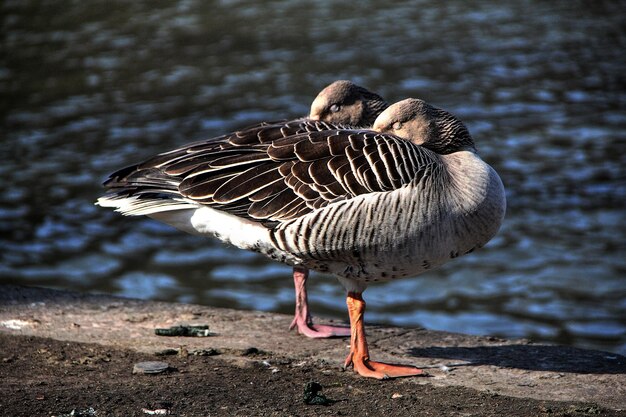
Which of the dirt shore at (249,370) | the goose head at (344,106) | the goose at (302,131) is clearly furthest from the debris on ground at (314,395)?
the goose head at (344,106)

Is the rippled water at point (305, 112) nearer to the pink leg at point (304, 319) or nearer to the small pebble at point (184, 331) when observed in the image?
the pink leg at point (304, 319)

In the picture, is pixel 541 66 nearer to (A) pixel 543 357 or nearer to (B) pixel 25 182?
(B) pixel 25 182

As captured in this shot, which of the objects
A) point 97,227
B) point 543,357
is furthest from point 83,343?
point 97,227

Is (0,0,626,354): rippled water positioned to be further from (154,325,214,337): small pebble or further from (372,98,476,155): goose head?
(372,98,476,155): goose head

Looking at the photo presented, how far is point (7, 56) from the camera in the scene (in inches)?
544

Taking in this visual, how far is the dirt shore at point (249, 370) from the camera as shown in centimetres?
448

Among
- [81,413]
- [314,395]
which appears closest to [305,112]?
[314,395]

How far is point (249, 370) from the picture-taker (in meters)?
4.94

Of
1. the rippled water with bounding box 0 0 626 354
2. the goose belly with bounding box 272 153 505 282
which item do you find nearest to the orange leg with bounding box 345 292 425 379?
the goose belly with bounding box 272 153 505 282

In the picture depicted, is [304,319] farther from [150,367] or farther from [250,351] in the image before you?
[150,367]

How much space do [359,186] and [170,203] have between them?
3.33ft

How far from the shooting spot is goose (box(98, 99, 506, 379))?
4.67 metres

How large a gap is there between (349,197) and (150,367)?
1.31 m

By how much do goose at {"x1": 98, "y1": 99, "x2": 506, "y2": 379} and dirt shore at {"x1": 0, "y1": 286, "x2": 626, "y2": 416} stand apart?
0.97 ft
